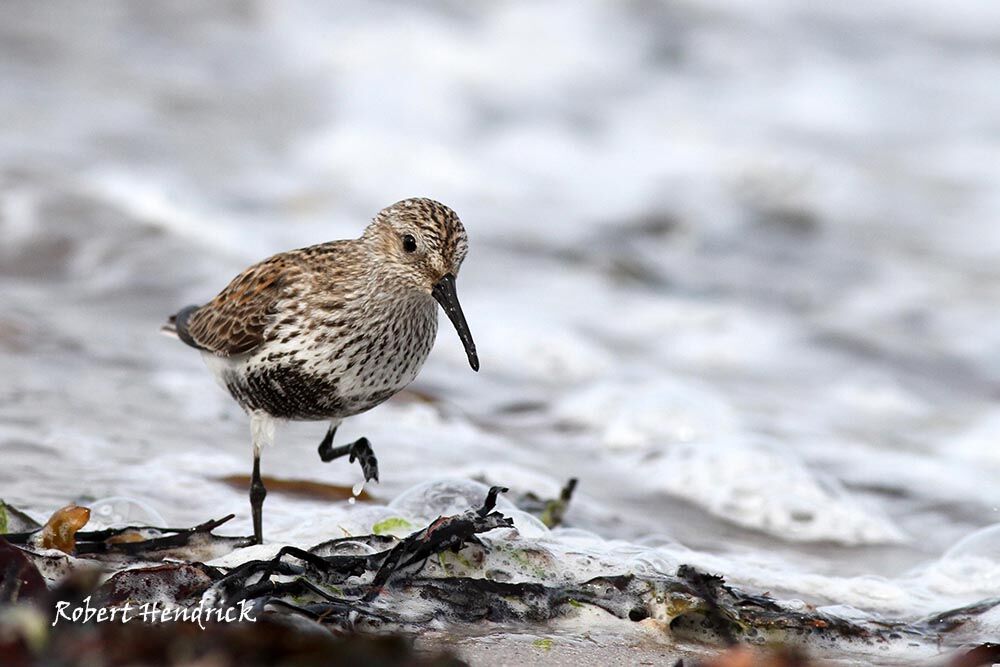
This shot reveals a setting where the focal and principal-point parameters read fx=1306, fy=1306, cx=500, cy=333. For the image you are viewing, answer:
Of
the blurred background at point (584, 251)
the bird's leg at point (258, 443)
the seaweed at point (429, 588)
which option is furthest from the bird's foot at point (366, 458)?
the seaweed at point (429, 588)

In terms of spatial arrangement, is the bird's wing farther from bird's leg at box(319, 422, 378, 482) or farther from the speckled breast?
bird's leg at box(319, 422, 378, 482)

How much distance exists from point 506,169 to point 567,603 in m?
7.19

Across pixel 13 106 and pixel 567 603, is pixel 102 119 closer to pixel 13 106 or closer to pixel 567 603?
pixel 13 106

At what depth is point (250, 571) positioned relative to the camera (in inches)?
132

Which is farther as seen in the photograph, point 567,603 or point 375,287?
point 375,287

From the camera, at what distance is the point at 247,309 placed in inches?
185

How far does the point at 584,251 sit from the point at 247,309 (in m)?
4.83

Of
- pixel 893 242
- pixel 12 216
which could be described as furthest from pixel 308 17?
pixel 893 242

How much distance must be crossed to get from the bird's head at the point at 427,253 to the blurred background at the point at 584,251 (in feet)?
2.37

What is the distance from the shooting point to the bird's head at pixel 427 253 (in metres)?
4.37

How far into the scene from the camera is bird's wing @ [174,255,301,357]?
461 cm
